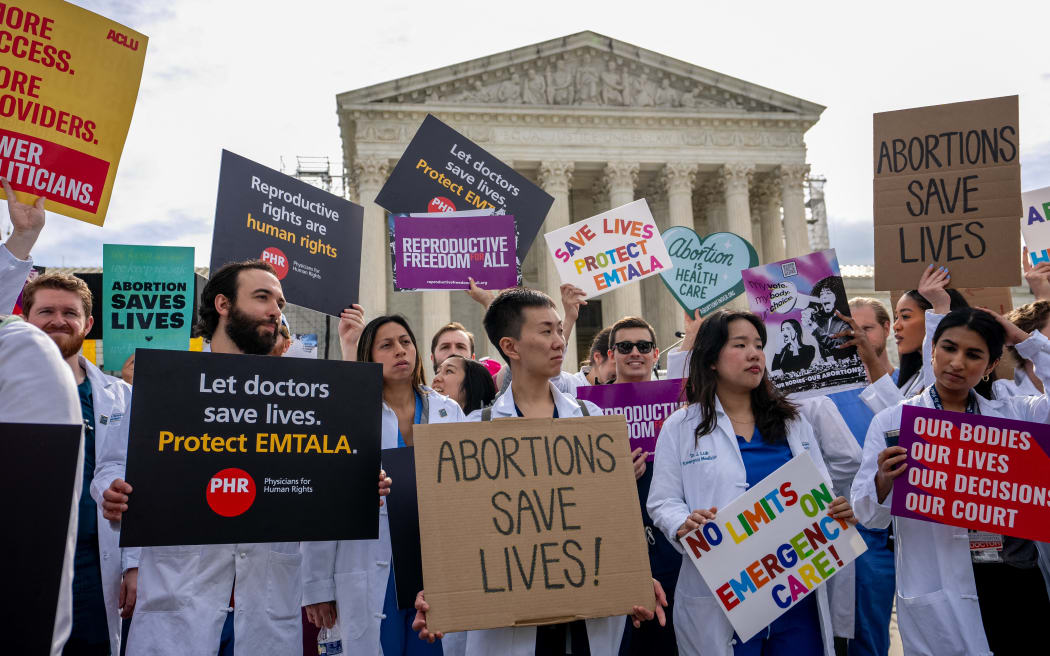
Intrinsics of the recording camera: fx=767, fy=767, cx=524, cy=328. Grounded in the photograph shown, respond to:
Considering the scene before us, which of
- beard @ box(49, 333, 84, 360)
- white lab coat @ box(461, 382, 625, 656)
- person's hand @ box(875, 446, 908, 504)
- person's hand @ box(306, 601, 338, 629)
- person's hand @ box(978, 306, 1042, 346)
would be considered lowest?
person's hand @ box(306, 601, 338, 629)

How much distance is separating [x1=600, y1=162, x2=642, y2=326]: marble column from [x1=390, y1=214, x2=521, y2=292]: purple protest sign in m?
25.3

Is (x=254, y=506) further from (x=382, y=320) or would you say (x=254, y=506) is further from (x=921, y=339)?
(x=921, y=339)

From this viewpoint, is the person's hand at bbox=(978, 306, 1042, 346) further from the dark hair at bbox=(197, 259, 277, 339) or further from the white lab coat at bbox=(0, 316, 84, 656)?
the white lab coat at bbox=(0, 316, 84, 656)

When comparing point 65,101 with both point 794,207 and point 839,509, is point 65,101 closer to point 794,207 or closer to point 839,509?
point 839,509

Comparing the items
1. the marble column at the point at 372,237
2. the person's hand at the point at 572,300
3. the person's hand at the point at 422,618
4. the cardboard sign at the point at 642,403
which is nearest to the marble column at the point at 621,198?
the marble column at the point at 372,237

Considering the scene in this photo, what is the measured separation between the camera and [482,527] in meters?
2.90

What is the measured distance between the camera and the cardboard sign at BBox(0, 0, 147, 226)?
168 inches

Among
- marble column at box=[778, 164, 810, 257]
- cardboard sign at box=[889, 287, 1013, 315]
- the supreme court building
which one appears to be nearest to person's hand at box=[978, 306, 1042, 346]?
cardboard sign at box=[889, 287, 1013, 315]

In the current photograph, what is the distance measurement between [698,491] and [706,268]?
14.1 feet

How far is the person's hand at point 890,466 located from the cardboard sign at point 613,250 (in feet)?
13.0

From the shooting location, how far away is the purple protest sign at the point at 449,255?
667 cm

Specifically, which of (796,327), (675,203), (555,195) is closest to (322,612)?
(796,327)

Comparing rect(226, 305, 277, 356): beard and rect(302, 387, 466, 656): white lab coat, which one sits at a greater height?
rect(226, 305, 277, 356): beard

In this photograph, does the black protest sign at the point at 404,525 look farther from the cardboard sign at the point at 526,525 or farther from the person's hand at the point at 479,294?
the person's hand at the point at 479,294
